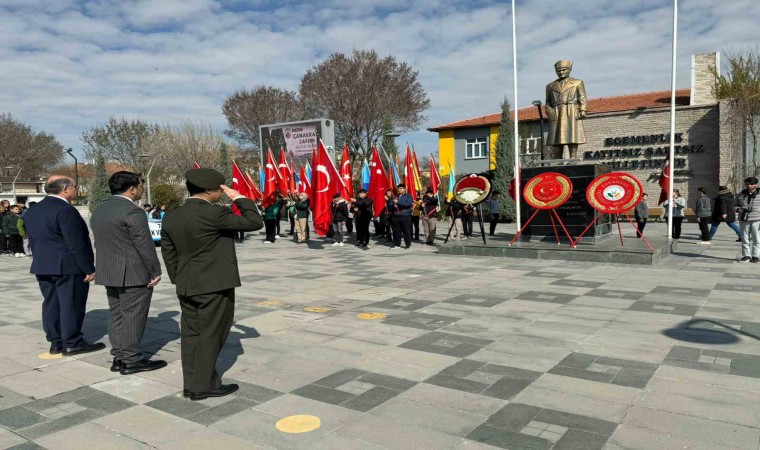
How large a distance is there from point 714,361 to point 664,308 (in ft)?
7.26

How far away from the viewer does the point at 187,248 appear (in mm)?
3799

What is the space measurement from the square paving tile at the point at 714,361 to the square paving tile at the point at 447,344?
1.64 m

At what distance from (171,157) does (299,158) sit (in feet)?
77.1

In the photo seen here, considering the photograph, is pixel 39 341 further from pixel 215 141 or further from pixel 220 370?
pixel 215 141

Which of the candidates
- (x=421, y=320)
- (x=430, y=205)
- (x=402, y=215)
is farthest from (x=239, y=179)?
(x=421, y=320)

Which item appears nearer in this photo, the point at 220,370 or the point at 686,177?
the point at 220,370

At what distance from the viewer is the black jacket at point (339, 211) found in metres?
16.0

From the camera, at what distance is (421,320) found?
633 centimetres

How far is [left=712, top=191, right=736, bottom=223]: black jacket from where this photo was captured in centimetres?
1322

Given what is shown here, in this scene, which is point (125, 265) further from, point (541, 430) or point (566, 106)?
point (566, 106)

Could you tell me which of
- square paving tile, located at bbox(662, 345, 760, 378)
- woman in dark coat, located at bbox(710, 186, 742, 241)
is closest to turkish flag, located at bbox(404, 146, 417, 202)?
woman in dark coat, located at bbox(710, 186, 742, 241)

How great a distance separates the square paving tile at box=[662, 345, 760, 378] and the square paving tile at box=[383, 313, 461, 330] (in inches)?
90.3

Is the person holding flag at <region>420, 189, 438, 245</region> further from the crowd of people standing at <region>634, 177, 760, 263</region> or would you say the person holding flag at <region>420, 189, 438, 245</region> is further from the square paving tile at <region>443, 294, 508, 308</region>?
the square paving tile at <region>443, 294, 508, 308</region>

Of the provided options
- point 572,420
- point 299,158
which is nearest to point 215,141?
point 299,158
